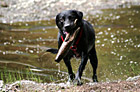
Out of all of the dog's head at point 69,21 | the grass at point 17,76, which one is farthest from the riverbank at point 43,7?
the dog's head at point 69,21

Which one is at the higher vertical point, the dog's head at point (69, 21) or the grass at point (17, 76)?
the dog's head at point (69, 21)

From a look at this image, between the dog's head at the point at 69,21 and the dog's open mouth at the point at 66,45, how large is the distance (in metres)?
0.08

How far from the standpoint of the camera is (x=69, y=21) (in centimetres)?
612

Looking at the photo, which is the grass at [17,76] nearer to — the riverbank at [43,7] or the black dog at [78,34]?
the black dog at [78,34]

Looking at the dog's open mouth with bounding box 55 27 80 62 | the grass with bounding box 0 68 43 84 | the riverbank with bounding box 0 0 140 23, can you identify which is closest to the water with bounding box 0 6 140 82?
the grass with bounding box 0 68 43 84

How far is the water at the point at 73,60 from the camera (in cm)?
858

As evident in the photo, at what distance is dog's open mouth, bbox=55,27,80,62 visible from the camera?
5648 millimetres

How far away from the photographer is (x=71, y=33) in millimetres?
6133

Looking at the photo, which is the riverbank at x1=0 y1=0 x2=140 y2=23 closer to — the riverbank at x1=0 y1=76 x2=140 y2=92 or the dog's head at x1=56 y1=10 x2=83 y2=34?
the dog's head at x1=56 y1=10 x2=83 y2=34

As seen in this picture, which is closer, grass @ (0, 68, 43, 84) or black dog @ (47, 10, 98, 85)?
black dog @ (47, 10, 98, 85)

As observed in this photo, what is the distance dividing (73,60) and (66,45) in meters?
3.82

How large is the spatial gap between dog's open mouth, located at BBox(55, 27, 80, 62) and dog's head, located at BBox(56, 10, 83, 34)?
0.26ft

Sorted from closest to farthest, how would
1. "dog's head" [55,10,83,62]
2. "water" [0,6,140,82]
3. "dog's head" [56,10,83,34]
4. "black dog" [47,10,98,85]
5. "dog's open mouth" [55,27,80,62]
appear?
"dog's open mouth" [55,27,80,62] < "dog's head" [55,10,83,62] < "dog's head" [56,10,83,34] < "black dog" [47,10,98,85] < "water" [0,6,140,82]

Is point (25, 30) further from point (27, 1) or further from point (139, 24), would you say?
point (27, 1)
